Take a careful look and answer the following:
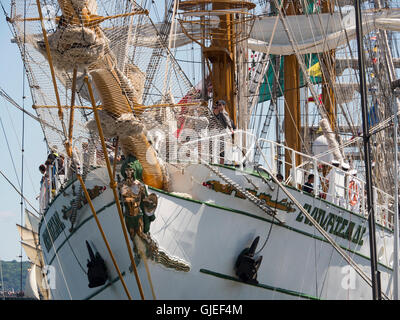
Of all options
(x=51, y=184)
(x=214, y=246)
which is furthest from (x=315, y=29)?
(x=214, y=246)

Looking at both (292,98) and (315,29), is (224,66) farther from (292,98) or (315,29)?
(292,98)

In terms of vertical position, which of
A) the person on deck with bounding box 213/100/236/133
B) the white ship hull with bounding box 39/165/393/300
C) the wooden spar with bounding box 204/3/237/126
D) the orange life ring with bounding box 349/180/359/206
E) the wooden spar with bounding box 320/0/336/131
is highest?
the wooden spar with bounding box 320/0/336/131

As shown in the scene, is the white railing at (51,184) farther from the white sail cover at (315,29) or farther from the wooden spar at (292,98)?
the wooden spar at (292,98)

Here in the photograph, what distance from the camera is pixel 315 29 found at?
2427cm

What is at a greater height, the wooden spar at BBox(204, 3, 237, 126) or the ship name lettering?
the wooden spar at BBox(204, 3, 237, 126)

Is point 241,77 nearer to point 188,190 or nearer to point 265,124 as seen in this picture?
point 188,190

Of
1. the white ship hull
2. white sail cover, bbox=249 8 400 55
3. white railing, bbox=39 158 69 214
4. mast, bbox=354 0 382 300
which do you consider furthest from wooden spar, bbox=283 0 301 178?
mast, bbox=354 0 382 300

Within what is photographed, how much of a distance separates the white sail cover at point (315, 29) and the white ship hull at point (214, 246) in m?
7.73

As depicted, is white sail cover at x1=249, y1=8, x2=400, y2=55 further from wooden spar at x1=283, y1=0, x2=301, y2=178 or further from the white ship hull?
the white ship hull

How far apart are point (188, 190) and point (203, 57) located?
6.17 meters

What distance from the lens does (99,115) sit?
13.1m

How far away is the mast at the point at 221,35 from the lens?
19812mm

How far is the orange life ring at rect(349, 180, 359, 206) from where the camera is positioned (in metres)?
17.8

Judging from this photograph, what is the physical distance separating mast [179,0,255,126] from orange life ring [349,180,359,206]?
3094 millimetres
